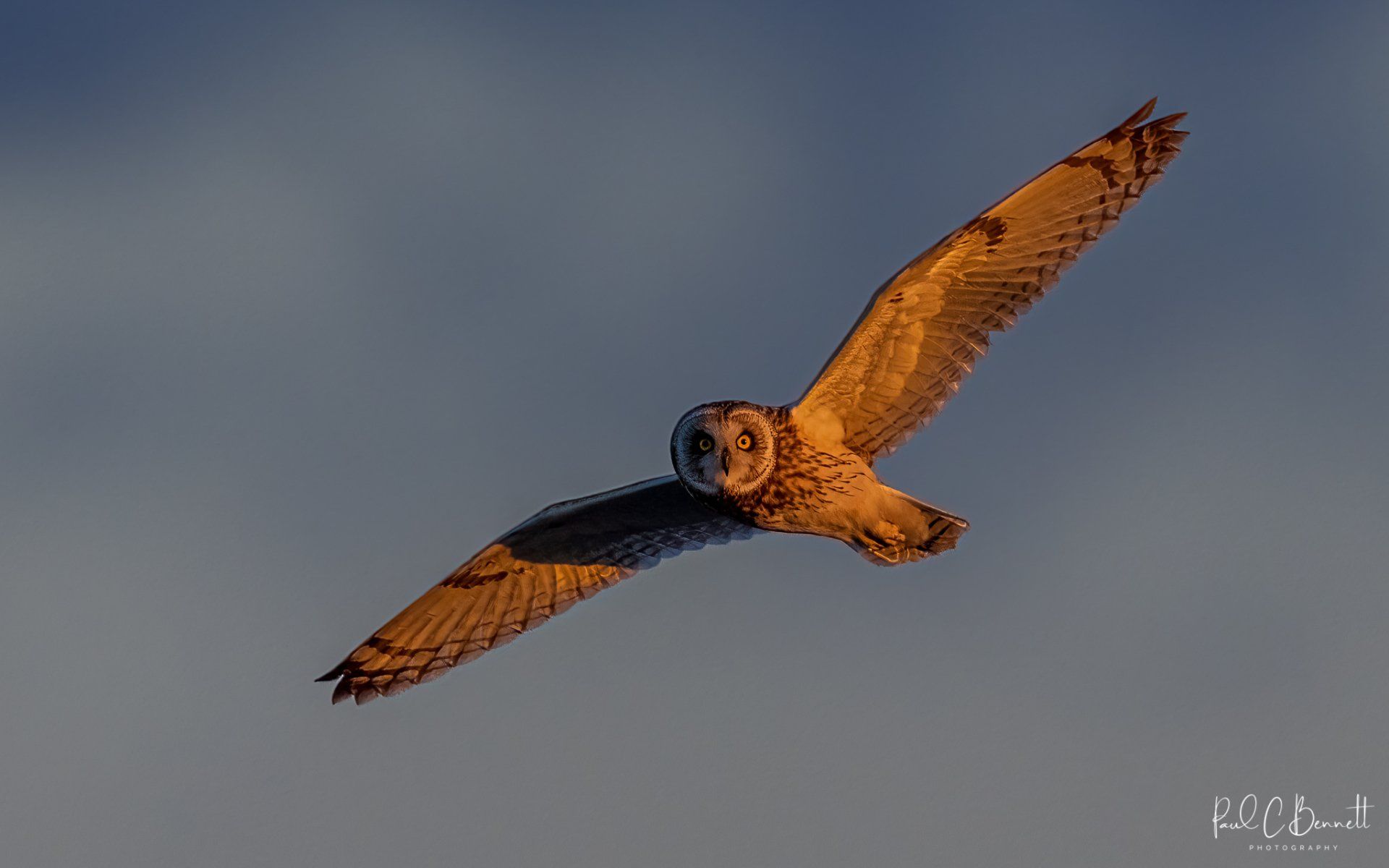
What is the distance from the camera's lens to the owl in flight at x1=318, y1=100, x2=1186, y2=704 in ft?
25.9

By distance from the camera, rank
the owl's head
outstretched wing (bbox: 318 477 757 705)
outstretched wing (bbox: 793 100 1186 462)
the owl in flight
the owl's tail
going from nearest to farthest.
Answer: the owl's head
the owl in flight
outstretched wing (bbox: 793 100 1186 462)
the owl's tail
outstretched wing (bbox: 318 477 757 705)

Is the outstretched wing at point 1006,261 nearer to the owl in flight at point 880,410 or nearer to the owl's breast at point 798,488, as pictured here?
the owl in flight at point 880,410

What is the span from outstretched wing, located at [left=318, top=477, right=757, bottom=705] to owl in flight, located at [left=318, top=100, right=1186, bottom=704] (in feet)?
0.06

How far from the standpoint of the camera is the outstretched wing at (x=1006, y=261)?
8008mm

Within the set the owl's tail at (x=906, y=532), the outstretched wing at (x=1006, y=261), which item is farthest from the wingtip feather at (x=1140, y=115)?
the owl's tail at (x=906, y=532)

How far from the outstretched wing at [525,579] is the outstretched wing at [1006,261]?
1301mm

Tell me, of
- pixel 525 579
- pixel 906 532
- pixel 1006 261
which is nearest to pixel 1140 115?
pixel 1006 261

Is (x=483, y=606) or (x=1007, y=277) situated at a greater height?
(x=1007, y=277)

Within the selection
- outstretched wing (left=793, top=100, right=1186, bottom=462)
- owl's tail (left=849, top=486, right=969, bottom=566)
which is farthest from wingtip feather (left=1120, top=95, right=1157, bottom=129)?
owl's tail (left=849, top=486, right=969, bottom=566)

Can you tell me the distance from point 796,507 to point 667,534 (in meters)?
1.25

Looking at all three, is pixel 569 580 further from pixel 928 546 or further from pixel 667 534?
pixel 928 546

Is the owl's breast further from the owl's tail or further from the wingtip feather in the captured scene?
the wingtip feather

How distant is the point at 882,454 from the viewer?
27.5ft

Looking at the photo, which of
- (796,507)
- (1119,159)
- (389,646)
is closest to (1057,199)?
(1119,159)
